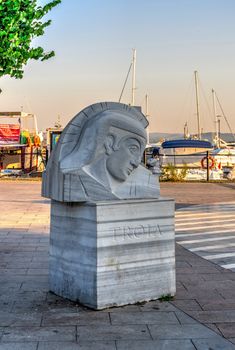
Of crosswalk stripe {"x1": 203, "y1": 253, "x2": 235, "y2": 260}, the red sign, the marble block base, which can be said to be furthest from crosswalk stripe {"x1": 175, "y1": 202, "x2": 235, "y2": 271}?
the red sign

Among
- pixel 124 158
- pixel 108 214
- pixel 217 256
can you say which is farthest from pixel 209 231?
pixel 108 214

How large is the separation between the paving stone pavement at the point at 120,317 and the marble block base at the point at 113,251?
0.54 feet

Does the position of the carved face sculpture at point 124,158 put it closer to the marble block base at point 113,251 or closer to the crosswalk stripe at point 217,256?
the marble block base at point 113,251

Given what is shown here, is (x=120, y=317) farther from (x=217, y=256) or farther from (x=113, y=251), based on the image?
(x=217, y=256)

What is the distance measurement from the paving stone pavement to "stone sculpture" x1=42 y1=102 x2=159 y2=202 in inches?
46.5

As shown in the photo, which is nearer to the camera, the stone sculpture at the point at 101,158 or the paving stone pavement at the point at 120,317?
the paving stone pavement at the point at 120,317

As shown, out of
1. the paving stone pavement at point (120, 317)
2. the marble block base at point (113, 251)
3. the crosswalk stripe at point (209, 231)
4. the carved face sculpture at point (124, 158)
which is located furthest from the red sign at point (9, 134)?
the carved face sculpture at point (124, 158)

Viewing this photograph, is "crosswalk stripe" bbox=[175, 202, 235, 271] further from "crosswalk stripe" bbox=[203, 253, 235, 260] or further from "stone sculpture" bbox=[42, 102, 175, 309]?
"stone sculpture" bbox=[42, 102, 175, 309]

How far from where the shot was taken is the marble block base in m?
5.31

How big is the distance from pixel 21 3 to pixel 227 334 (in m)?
5.90

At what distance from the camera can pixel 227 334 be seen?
4.67 meters

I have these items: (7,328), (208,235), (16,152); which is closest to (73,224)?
(7,328)

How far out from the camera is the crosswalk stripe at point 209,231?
28.7ft

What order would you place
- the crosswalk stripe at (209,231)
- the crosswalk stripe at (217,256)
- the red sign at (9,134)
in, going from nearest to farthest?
the crosswalk stripe at (217,256), the crosswalk stripe at (209,231), the red sign at (9,134)
